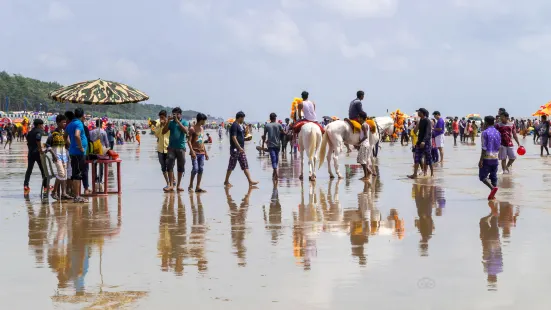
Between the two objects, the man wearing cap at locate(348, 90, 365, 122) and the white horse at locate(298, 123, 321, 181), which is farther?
the man wearing cap at locate(348, 90, 365, 122)

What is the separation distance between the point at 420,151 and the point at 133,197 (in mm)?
6968

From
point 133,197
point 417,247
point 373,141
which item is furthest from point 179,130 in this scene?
point 417,247

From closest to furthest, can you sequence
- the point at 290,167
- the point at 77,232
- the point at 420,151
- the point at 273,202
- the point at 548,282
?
the point at 548,282 < the point at 77,232 < the point at 273,202 < the point at 420,151 < the point at 290,167

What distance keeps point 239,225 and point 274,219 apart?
787 mm

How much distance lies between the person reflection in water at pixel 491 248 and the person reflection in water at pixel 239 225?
2.36 meters

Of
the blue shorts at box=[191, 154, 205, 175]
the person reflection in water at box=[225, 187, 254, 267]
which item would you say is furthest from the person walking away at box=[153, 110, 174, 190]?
the person reflection in water at box=[225, 187, 254, 267]

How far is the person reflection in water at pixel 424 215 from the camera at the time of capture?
991 centimetres

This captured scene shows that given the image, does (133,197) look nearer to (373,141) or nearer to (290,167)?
(373,141)

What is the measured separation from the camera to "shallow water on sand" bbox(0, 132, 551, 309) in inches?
283

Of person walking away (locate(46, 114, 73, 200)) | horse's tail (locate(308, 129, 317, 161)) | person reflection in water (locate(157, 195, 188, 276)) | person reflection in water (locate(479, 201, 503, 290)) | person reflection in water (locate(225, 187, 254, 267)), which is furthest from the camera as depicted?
horse's tail (locate(308, 129, 317, 161))

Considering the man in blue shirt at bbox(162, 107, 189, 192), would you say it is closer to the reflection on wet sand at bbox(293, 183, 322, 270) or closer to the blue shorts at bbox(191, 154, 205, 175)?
the blue shorts at bbox(191, 154, 205, 175)

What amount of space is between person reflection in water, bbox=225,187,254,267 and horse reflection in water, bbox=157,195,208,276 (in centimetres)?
37

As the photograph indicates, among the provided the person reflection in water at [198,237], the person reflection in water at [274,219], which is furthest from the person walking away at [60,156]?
the person reflection in water at [274,219]

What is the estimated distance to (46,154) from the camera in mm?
15516
